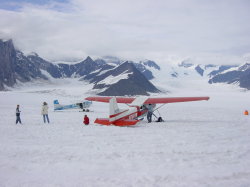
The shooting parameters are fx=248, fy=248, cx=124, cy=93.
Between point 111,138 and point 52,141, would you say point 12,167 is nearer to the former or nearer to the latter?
point 52,141

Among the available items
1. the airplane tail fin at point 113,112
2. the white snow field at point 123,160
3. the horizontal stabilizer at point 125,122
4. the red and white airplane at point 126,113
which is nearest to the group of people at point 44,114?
the red and white airplane at point 126,113

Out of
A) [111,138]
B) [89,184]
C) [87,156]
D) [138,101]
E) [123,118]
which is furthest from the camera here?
[138,101]

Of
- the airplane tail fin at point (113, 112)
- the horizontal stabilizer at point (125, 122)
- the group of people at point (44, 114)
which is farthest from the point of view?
the airplane tail fin at point (113, 112)

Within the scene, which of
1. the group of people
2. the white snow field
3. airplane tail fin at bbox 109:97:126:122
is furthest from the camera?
airplane tail fin at bbox 109:97:126:122

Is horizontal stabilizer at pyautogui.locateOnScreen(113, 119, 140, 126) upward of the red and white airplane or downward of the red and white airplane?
downward

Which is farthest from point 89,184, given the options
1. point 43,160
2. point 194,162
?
point 194,162

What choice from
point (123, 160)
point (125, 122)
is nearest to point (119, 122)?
point (125, 122)

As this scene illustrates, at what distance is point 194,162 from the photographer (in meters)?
8.15

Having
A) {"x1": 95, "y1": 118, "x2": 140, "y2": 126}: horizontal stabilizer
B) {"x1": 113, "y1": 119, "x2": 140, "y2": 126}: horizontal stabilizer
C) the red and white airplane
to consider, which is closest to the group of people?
the red and white airplane

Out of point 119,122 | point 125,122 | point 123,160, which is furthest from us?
point 119,122

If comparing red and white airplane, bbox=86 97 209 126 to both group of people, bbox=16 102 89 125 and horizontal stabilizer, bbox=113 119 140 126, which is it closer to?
horizontal stabilizer, bbox=113 119 140 126

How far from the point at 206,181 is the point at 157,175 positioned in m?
1.31

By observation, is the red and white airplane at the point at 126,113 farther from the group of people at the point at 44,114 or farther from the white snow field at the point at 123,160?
the white snow field at the point at 123,160

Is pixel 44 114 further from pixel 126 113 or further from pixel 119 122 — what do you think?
pixel 126 113
